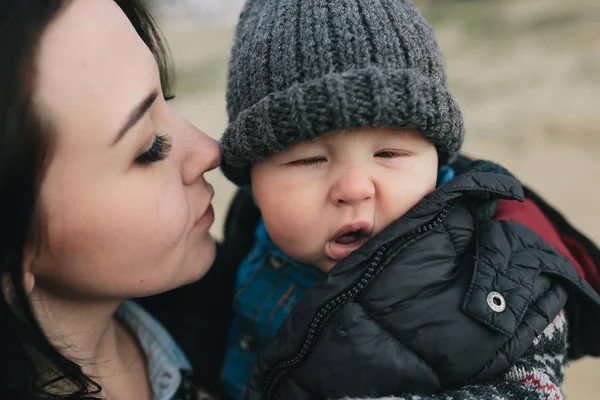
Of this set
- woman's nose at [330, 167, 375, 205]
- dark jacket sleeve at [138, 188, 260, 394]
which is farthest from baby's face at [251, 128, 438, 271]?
dark jacket sleeve at [138, 188, 260, 394]

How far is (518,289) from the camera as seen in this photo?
102cm

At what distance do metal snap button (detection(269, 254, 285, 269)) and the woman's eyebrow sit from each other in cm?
49

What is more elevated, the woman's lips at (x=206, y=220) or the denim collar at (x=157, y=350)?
the woman's lips at (x=206, y=220)

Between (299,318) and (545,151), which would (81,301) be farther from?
(545,151)

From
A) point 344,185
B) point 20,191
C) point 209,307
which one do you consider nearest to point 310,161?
point 344,185

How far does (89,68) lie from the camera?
2.99 ft

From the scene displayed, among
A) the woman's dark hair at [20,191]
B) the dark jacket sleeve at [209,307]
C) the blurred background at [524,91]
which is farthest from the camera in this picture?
the blurred background at [524,91]

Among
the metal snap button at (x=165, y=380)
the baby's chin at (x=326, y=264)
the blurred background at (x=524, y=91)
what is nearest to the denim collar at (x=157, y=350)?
the metal snap button at (x=165, y=380)

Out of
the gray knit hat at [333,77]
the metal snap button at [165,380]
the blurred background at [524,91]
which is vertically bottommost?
the blurred background at [524,91]

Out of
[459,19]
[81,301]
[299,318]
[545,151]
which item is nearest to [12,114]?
[81,301]

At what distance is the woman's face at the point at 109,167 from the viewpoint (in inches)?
35.3

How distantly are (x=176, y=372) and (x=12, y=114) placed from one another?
687mm

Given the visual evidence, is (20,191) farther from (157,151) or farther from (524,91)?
(524,91)

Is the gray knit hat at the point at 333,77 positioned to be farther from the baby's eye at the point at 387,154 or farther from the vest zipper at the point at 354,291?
the vest zipper at the point at 354,291
